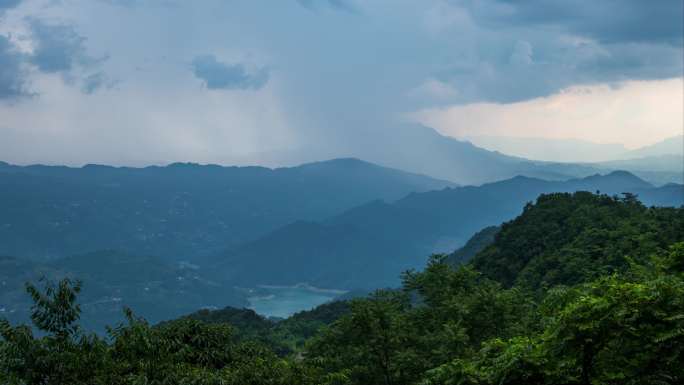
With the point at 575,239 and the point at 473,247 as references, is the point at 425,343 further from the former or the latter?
the point at 473,247

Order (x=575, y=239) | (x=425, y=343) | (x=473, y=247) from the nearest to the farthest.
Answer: (x=425, y=343) < (x=575, y=239) < (x=473, y=247)

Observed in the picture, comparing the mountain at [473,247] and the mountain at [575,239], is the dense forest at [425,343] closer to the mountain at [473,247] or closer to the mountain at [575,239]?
the mountain at [575,239]

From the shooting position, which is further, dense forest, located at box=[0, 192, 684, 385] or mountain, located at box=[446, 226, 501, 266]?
mountain, located at box=[446, 226, 501, 266]

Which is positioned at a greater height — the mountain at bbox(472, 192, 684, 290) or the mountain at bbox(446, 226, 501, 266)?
the mountain at bbox(472, 192, 684, 290)

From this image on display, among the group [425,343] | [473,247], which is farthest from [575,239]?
[473,247]

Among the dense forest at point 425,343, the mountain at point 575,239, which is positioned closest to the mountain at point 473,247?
the mountain at point 575,239

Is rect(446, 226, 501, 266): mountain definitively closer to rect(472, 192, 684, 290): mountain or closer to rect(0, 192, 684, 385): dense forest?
rect(472, 192, 684, 290): mountain

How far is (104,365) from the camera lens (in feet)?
49.5

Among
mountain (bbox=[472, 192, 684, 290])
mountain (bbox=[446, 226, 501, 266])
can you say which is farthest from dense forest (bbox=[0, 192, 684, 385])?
mountain (bbox=[446, 226, 501, 266])

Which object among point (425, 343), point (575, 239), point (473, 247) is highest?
point (575, 239)

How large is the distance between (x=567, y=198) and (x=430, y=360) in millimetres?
64175

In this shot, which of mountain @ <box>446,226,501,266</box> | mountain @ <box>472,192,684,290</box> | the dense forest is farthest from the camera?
mountain @ <box>446,226,501,266</box>

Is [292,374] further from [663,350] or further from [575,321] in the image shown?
[663,350]

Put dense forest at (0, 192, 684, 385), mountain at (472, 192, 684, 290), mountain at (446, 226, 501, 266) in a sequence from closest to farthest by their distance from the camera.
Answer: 1. dense forest at (0, 192, 684, 385)
2. mountain at (472, 192, 684, 290)
3. mountain at (446, 226, 501, 266)
